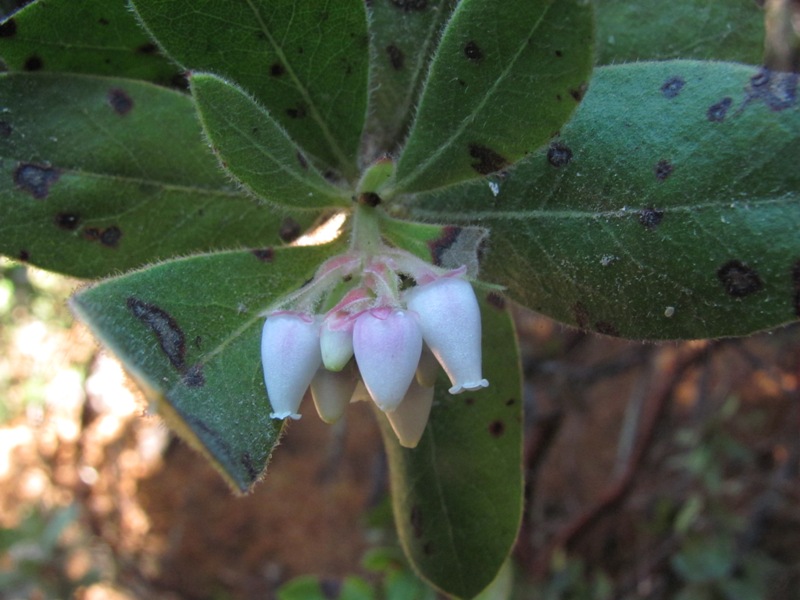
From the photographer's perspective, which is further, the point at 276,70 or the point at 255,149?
the point at 276,70

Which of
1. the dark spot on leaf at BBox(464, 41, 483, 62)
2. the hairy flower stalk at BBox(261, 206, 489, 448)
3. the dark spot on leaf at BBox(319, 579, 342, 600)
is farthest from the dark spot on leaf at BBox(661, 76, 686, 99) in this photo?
the dark spot on leaf at BBox(319, 579, 342, 600)

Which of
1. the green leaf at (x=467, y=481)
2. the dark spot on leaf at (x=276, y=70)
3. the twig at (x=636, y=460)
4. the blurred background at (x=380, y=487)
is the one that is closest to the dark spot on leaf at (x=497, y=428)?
the green leaf at (x=467, y=481)

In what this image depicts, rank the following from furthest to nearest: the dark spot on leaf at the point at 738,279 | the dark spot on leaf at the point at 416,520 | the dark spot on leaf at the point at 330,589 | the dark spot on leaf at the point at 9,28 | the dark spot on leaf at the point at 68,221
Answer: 1. the dark spot on leaf at the point at 330,589
2. the dark spot on leaf at the point at 416,520
3. the dark spot on leaf at the point at 68,221
4. the dark spot on leaf at the point at 9,28
5. the dark spot on leaf at the point at 738,279

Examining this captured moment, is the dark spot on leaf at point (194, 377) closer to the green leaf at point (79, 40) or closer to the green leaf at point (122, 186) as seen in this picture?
the green leaf at point (122, 186)

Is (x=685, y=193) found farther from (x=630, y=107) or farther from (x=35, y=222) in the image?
(x=35, y=222)

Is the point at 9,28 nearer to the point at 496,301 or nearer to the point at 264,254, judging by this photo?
the point at 264,254

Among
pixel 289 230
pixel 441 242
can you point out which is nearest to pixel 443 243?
pixel 441 242
